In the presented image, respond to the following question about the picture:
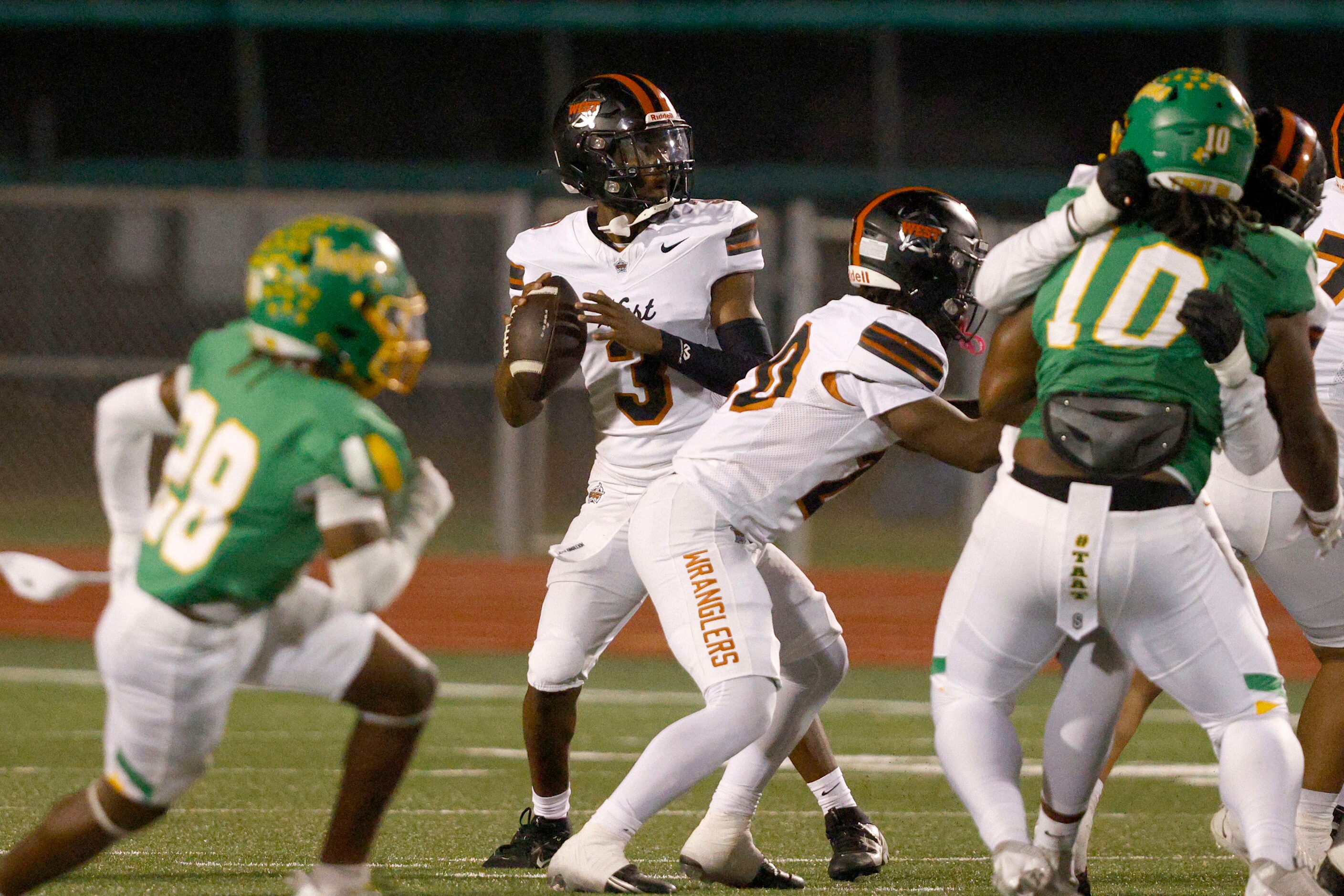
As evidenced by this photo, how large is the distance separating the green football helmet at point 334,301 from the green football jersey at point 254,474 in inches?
3.0

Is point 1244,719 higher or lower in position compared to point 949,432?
lower

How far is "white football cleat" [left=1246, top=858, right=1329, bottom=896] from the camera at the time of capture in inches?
134

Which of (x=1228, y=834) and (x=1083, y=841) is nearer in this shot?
(x=1083, y=841)

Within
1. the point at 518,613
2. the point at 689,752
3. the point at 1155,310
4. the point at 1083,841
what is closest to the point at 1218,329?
the point at 1155,310

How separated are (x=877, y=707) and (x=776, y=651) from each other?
12.1ft

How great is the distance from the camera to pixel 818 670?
4535 millimetres

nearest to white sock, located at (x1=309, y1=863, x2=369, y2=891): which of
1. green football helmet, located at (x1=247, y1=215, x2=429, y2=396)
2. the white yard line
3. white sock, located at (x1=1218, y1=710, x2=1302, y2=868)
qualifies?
green football helmet, located at (x1=247, y1=215, x2=429, y2=396)

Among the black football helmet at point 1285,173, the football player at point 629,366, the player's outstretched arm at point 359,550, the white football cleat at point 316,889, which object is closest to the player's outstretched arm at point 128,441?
the player's outstretched arm at point 359,550

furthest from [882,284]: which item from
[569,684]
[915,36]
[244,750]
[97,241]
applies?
[915,36]

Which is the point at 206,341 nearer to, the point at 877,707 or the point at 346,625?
the point at 346,625

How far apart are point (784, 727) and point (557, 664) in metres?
0.60

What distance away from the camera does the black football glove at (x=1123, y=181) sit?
3.41 meters

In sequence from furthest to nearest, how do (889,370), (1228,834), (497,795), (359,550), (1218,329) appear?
(497,795)
(1228,834)
(889,370)
(1218,329)
(359,550)

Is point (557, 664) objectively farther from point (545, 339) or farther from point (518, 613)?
point (518, 613)
